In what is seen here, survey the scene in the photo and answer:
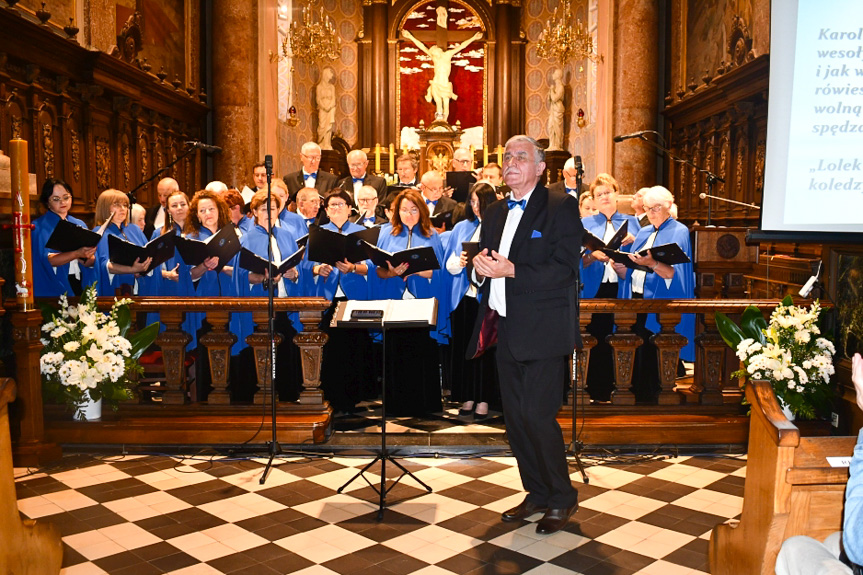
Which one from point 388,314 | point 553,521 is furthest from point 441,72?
point 553,521

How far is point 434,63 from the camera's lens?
17.4 m

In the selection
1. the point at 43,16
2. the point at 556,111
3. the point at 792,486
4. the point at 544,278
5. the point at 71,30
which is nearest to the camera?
the point at 792,486

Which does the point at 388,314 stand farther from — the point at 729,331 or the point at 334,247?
the point at 729,331

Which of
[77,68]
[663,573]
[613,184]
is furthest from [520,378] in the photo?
[77,68]

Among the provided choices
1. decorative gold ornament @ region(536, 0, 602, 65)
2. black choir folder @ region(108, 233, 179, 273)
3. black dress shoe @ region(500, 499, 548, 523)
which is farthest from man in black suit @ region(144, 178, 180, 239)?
decorative gold ornament @ region(536, 0, 602, 65)

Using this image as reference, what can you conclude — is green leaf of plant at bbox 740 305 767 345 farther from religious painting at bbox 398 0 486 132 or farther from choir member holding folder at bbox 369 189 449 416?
religious painting at bbox 398 0 486 132

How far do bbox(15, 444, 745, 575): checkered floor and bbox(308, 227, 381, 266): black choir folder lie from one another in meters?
1.40

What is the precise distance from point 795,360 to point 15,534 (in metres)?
4.35

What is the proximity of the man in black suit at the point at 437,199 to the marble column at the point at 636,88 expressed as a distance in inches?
244

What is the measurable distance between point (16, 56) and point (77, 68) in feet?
4.49

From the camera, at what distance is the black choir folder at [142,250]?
551 centimetres

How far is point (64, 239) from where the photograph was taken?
5453 mm

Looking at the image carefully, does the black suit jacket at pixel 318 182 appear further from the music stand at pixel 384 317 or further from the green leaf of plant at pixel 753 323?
the green leaf of plant at pixel 753 323

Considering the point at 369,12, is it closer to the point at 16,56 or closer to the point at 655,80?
the point at 655,80
